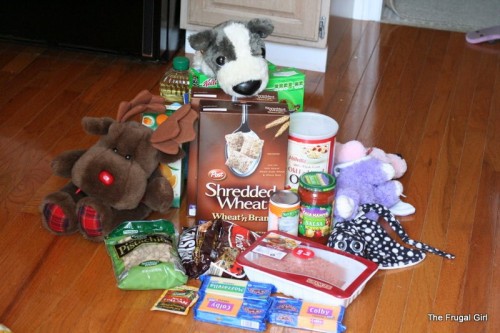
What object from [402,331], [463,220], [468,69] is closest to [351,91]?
[468,69]

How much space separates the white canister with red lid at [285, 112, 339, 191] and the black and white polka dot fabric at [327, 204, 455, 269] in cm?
14

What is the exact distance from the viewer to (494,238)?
2.01 meters

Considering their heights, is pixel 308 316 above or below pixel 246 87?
below

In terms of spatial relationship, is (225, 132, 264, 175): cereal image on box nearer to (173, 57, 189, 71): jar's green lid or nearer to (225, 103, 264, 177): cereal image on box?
(225, 103, 264, 177): cereal image on box

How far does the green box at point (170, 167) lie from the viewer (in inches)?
79.4

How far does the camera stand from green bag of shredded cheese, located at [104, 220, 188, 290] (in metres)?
1.77

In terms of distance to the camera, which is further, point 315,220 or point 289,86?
point 289,86

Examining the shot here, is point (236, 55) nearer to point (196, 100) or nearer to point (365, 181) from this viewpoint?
point (196, 100)

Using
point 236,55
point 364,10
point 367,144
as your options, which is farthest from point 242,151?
point 364,10

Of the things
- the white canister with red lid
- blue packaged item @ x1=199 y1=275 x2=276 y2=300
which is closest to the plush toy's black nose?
the white canister with red lid

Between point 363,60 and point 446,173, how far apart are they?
0.78m

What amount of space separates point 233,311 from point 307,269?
19 centimetres

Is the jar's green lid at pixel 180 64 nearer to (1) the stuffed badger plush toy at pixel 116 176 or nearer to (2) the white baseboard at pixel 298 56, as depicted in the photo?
(1) the stuffed badger plush toy at pixel 116 176

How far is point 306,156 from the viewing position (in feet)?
6.54
